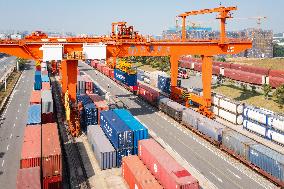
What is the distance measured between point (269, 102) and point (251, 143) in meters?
33.0

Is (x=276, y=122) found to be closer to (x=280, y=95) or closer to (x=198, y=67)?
(x=280, y=95)

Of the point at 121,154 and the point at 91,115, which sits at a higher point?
the point at 91,115

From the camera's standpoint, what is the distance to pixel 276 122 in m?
41.1

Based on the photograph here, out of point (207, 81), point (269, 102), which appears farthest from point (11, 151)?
point (269, 102)

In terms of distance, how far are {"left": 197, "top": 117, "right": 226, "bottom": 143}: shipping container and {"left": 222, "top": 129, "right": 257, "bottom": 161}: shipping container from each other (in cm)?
128

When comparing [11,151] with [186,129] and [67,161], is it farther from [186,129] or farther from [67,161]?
[186,129]

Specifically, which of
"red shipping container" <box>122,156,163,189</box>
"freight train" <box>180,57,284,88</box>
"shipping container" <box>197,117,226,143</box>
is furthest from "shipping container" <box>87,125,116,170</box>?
"freight train" <box>180,57,284,88</box>

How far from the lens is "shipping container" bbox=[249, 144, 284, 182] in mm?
29277

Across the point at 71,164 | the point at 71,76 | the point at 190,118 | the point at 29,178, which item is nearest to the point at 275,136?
the point at 190,118

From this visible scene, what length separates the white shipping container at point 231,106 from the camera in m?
50.4

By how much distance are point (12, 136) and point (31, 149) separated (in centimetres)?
1908

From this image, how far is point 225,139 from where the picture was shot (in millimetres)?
38125

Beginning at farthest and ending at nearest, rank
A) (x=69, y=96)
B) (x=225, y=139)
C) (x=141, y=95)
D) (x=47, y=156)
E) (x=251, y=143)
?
(x=141, y=95), (x=69, y=96), (x=225, y=139), (x=251, y=143), (x=47, y=156)

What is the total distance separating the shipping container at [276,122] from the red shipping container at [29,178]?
107ft
